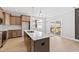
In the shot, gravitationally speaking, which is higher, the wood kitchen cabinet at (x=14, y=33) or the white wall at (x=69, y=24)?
the white wall at (x=69, y=24)

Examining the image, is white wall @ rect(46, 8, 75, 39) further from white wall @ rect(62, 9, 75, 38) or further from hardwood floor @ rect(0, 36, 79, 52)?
hardwood floor @ rect(0, 36, 79, 52)

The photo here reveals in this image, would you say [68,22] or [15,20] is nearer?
[68,22]

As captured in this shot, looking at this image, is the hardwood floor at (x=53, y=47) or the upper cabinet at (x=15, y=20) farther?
the upper cabinet at (x=15, y=20)

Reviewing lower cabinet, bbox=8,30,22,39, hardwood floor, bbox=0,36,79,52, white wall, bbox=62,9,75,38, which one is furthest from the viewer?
lower cabinet, bbox=8,30,22,39

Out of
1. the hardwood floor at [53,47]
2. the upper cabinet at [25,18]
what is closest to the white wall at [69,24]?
the hardwood floor at [53,47]

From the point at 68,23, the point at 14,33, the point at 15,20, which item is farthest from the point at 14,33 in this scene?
the point at 68,23

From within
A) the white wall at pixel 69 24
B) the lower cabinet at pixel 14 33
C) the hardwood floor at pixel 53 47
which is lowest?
the hardwood floor at pixel 53 47

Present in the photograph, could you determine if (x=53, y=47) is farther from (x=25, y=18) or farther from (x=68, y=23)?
(x=25, y=18)

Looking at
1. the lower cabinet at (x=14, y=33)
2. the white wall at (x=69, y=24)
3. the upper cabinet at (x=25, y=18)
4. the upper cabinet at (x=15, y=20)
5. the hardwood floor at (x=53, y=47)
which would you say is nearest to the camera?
the hardwood floor at (x=53, y=47)

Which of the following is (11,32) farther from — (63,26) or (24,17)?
(63,26)

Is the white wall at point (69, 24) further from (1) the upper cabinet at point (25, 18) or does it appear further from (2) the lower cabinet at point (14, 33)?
(2) the lower cabinet at point (14, 33)

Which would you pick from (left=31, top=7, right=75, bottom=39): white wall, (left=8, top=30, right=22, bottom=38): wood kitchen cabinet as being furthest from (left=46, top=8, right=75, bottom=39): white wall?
(left=8, top=30, right=22, bottom=38): wood kitchen cabinet

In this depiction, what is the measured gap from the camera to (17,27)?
9.69 metres
